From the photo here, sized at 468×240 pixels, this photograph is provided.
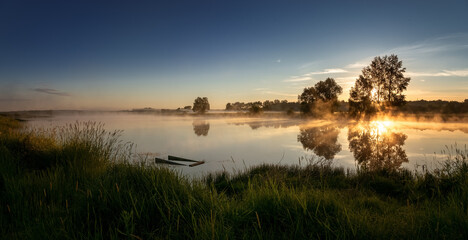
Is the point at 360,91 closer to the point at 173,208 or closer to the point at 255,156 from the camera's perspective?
the point at 255,156

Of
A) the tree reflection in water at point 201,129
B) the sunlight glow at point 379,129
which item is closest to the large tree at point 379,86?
the sunlight glow at point 379,129

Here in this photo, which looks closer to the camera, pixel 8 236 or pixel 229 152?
pixel 8 236

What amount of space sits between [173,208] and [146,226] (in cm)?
49

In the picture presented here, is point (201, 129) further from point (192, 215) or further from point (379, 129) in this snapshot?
point (192, 215)

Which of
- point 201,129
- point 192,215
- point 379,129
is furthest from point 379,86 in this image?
point 192,215

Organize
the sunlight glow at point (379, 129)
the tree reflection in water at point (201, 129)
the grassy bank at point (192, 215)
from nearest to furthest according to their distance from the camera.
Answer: the grassy bank at point (192, 215) < the sunlight glow at point (379, 129) < the tree reflection in water at point (201, 129)

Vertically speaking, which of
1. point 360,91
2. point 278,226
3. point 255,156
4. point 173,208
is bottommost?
point 255,156

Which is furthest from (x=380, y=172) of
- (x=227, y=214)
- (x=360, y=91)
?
(x=360, y=91)

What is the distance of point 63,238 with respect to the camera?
3.41 m

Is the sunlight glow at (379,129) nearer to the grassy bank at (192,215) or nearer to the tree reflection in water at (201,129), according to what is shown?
the tree reflection in water at (201,129)

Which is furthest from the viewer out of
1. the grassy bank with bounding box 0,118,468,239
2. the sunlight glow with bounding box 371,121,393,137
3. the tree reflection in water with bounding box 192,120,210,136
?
the tree reflection in water with bounding box 192,120,210,136

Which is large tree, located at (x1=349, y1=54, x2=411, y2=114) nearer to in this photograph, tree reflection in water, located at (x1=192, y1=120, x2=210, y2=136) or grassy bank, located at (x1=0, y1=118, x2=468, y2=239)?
tree reflection in water, located at (x1=192, y1=120, x2=210, y2=136)

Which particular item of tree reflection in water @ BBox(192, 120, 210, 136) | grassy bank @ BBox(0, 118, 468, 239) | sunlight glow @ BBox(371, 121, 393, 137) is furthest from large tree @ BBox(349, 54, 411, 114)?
grassy bank @ BBox(0, 118, 468, 239)

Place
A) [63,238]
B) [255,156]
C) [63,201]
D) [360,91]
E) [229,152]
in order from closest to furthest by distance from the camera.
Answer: [63,238]
[63,201]
[255,156]
[229,152]
[360,91]
